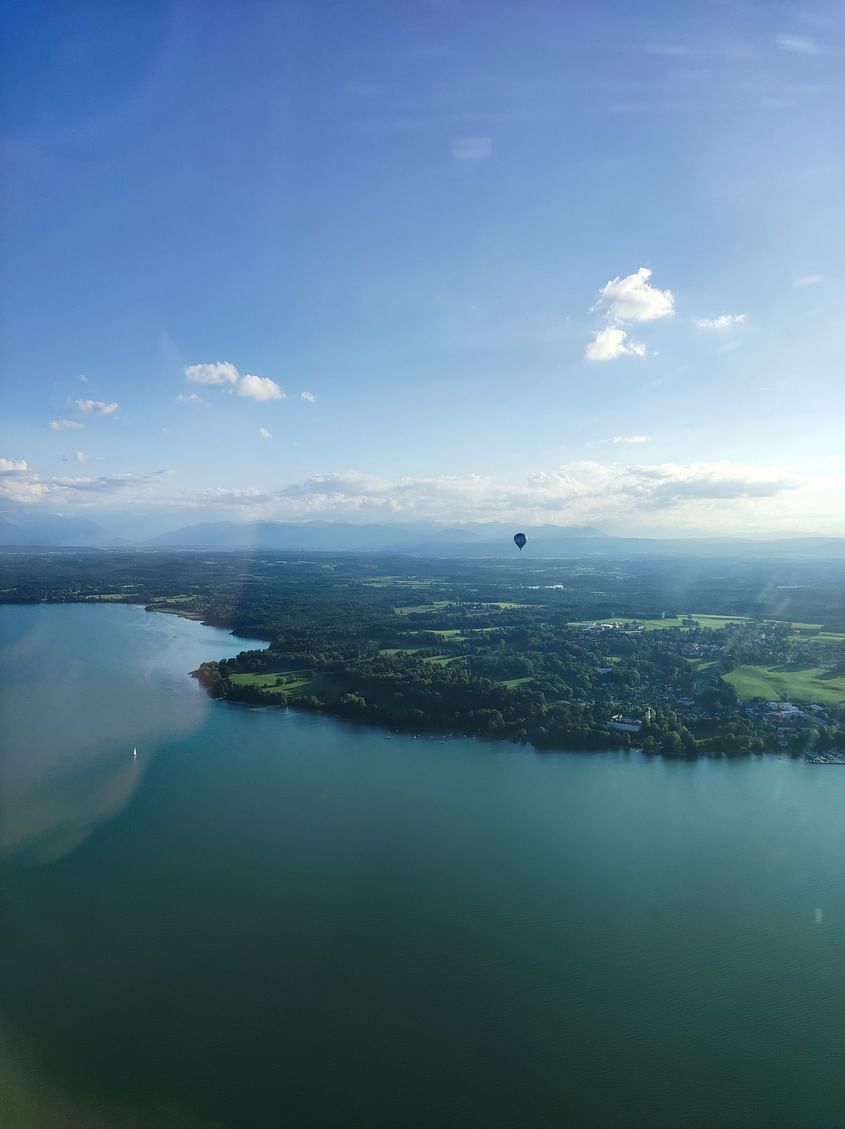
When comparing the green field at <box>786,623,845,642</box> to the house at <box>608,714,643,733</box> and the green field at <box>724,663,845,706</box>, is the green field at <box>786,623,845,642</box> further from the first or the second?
the house at <box>608,714,643,733</box>

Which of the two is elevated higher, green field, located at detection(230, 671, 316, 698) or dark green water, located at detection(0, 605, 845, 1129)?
green field, located at detection(230, 671, 316, 698)

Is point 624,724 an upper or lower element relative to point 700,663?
lower

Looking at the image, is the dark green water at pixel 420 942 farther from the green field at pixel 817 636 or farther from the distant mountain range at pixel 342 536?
Result: the distant mountain range at pixel 342 536

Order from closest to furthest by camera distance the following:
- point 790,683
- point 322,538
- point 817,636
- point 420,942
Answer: point 420,942, point 790,683, point 817,636, point 322,538

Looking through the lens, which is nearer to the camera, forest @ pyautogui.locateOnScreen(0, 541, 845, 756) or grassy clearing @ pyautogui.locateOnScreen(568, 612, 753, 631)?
forest @ pyautogui.locateOnScreen(0, 541, 845, 756)

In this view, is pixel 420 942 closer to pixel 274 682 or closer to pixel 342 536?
pixel 274 682

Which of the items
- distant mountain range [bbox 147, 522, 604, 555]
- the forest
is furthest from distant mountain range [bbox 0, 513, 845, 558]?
the forest

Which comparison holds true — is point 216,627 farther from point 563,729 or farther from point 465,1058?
point 465,1058

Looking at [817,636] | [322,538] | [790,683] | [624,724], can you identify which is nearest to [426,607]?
[817,636]
